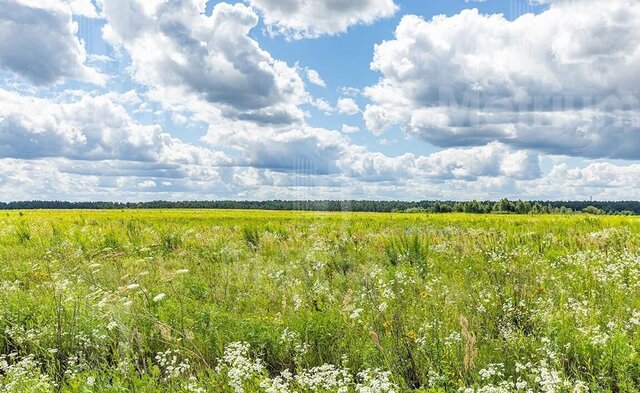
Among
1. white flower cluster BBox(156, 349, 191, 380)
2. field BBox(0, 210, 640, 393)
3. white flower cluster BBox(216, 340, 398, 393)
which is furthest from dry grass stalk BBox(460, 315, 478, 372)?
white flower cluster BBox(156, 349, 191, 380)

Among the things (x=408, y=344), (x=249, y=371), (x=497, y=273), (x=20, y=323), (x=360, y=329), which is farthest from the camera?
(x=497, y=273)

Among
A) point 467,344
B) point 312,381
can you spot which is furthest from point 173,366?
point 467,344

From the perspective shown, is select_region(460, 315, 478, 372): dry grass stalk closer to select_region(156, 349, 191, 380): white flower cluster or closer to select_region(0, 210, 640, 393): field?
select_region(0, 210, 640, 393): field

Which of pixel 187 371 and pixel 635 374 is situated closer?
pixel 635 374

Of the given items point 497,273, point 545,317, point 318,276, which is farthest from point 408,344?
point 318,276

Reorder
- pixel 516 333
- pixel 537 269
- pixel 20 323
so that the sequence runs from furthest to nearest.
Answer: pixel 537 269
pixel 20 323
pixel 516 333

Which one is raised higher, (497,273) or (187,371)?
(497,273)

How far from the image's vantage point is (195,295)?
7.54 meters

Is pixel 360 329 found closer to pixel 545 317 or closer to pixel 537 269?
pixel 545 317

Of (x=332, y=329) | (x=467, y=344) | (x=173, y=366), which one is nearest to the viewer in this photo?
(x=467, y=344)

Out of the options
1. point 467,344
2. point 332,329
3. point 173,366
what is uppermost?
point 467,344

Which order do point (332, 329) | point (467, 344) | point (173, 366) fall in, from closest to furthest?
point (467, 344)
point (173, 366)
point (332, 329)

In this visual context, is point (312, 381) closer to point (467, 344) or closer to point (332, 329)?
point (467, 344)

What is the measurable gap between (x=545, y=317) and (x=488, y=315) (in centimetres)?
70
